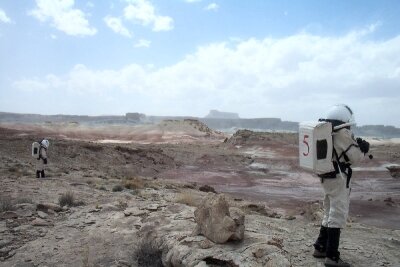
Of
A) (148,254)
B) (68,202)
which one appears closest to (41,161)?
(68,202)

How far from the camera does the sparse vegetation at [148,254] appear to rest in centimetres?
671

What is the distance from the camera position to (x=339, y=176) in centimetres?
531

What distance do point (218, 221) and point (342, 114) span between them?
2241 mm

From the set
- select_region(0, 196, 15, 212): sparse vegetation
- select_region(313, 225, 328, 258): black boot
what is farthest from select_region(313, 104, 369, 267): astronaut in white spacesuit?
select_region(0, 196, 15, 212): sparse vegetation

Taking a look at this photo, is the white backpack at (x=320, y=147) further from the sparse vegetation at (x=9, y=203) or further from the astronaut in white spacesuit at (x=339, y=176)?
the sparse vegetation at (x=9, y=203)

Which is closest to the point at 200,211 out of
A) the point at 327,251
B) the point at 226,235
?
the point at 226,235

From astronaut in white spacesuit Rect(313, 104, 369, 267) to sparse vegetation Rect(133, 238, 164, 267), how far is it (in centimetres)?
263

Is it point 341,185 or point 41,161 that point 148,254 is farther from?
point 41,161

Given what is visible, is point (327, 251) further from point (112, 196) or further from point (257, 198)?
point (257, 198)

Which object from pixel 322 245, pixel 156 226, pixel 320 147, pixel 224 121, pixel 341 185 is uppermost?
pixel 224 121

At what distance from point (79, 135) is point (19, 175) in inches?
2164

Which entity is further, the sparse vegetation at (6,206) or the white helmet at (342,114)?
the sparse vegetation at (6,206)

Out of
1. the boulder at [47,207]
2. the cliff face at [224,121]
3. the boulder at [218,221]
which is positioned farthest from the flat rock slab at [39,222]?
the cliff face at [224,121]

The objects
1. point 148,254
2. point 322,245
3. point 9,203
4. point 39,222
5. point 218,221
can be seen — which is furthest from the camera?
point 9,203
